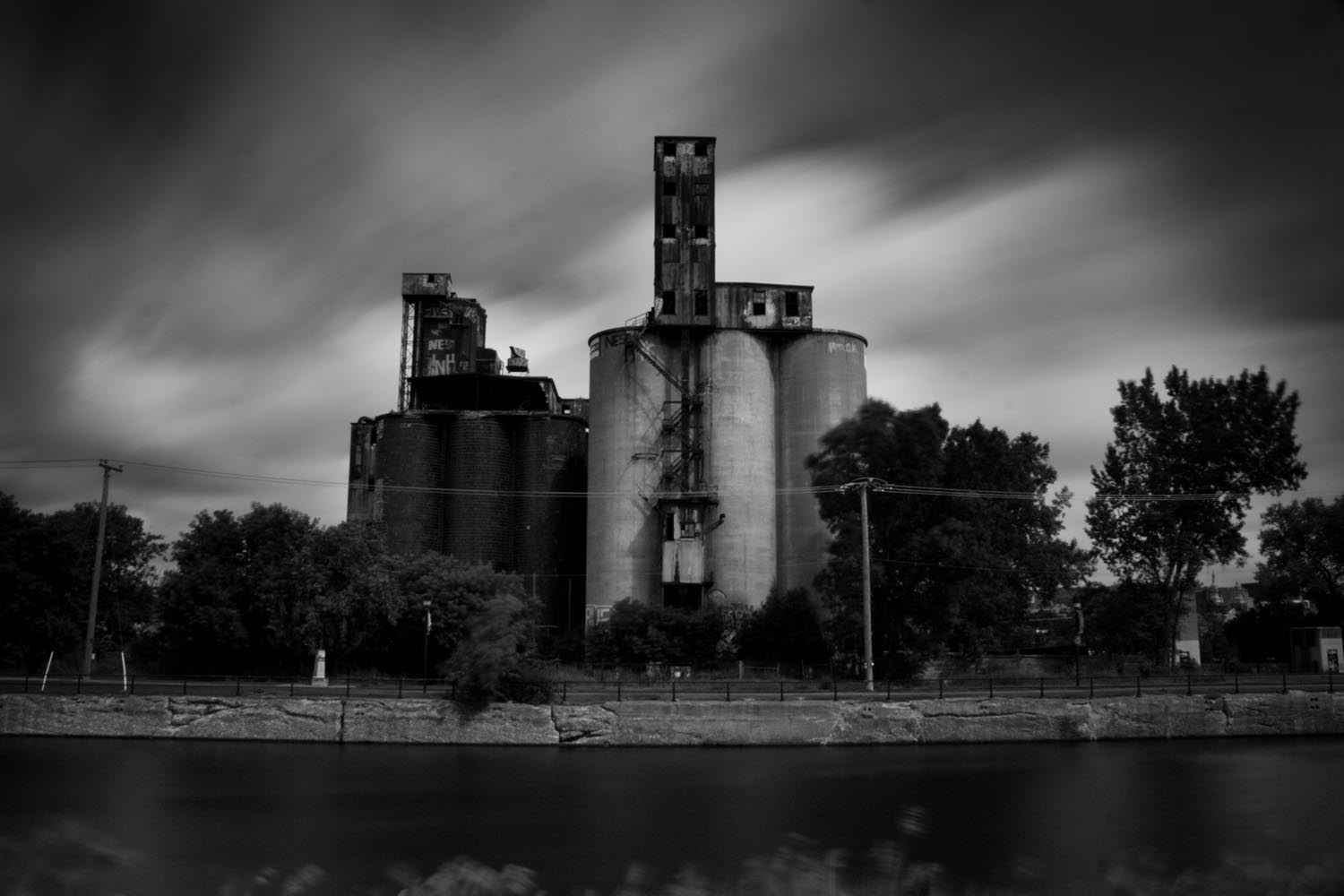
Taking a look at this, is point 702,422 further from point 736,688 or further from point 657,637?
point 736,688

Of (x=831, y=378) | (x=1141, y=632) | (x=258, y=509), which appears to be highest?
(x=831, y=378)

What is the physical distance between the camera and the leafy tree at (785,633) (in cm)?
6138

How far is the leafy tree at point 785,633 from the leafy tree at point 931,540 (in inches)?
230

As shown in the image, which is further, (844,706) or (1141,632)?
(1141,632)

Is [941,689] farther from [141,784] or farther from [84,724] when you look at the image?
[84,724]

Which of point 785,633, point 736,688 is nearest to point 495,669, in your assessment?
point 736,688

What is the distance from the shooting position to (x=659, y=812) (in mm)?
22719

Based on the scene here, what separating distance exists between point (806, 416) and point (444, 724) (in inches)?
1510

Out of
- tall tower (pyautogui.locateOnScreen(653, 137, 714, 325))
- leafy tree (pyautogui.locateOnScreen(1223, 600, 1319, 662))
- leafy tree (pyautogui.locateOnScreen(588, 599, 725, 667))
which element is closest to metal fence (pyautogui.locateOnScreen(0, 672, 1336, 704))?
leafy tree (pyautogui.locateOnScreen(588, 599, 725, 667))

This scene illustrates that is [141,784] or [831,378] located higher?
[831,378]

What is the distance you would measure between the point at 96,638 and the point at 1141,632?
69.9 meters

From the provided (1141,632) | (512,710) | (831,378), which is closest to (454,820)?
(512,710)

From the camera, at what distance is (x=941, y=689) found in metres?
38.4

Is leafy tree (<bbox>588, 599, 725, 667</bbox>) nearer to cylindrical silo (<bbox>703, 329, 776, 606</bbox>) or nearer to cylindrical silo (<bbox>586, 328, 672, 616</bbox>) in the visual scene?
cylindrical silo (<bbox>586, 328, 672, 616</bbox>)
